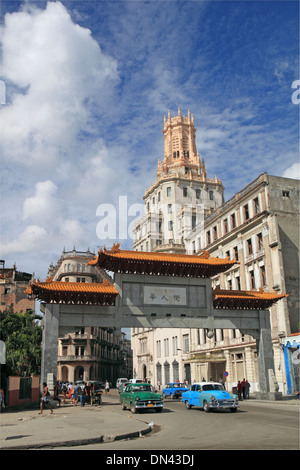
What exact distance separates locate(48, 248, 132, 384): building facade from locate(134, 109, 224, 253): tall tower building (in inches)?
474

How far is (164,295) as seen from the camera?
31.5 meters

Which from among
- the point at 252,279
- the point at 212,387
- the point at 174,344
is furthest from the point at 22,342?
the point at 212,387

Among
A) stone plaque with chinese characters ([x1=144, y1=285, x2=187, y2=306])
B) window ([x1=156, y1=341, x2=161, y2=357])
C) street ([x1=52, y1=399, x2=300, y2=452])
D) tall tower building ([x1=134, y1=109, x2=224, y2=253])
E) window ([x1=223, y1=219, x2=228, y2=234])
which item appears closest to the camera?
street ([x1=52, y1=399, x2=300, y2=452])

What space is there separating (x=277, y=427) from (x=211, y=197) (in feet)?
231

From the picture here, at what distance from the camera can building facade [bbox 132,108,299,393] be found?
4191 centimetres

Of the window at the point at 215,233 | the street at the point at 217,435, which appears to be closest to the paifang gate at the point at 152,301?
the street at the point at 217,435

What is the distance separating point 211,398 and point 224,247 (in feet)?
107

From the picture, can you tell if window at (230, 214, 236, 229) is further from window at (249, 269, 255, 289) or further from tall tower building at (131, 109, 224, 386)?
tall tower building at (131, 109, 224, 386)

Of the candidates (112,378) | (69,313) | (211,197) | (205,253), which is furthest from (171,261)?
(112,378)

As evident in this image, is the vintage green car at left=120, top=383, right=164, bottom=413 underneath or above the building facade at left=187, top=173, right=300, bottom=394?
underneath

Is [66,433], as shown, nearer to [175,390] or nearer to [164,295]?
[164,295]

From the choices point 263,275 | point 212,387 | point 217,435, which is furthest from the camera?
point 263,275

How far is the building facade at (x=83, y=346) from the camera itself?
77.2 meters

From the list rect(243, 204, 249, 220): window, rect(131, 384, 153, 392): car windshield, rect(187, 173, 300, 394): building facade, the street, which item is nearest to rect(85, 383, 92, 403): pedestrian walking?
rect(131, 384, 153, 392): car windshield
